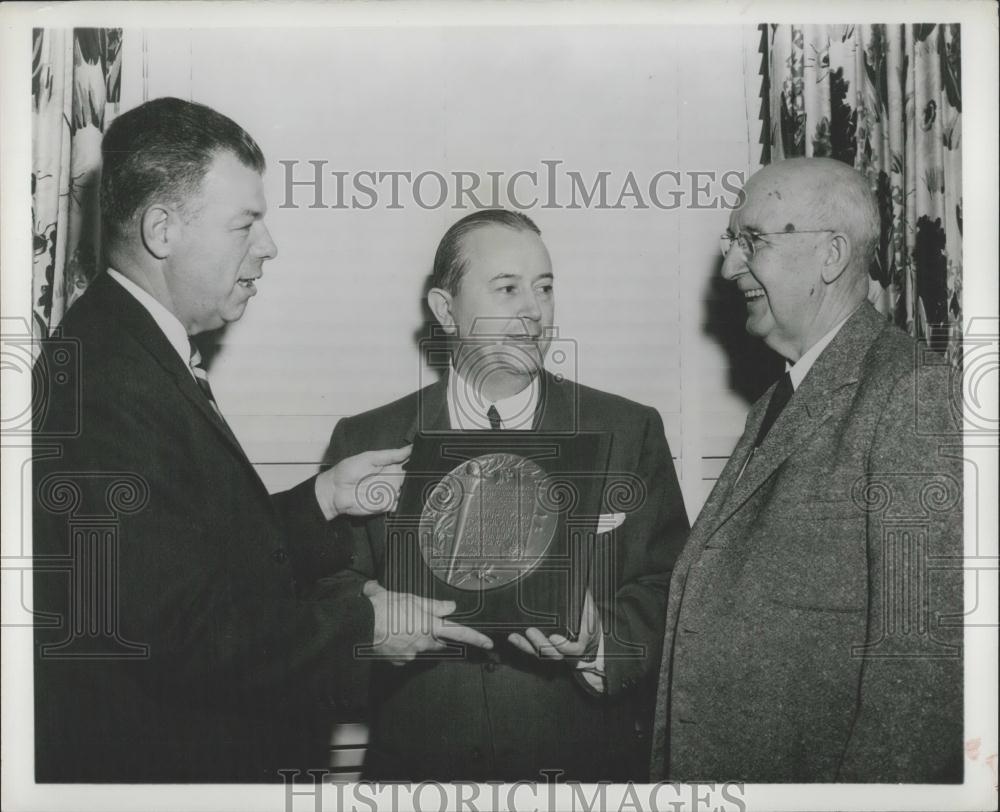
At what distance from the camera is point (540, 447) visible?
2734mm

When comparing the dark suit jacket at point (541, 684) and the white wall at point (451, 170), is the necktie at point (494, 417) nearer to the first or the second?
the dark suit jacket at point (541, 684)

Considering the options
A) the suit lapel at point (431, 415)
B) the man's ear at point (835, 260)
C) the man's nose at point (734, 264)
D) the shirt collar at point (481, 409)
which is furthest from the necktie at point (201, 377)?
the man's ear at point (835, 260)

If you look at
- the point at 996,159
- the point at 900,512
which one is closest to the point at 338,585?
the point at 900,512

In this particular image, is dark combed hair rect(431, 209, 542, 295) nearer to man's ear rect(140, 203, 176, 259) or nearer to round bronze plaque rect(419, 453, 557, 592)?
round bronze plaque rect(419, 453, 557, 592)

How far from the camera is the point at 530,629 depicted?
2.70 m

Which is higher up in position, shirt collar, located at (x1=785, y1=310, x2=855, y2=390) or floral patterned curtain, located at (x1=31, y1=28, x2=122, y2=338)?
floral patterned curtain, located at (x1=31, y1=28, x2=122, y2=338)

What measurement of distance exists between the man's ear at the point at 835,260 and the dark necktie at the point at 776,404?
282 millimetres

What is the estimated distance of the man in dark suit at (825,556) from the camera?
258 cm

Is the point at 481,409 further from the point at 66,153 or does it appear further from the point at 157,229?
the point at 66,153

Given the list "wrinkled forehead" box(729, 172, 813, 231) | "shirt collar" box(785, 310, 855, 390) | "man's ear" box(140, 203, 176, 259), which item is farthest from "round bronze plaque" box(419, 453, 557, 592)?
"man's ear" box(140, 203, 176, 259)

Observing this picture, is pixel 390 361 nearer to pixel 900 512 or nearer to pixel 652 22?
pixel 652 22

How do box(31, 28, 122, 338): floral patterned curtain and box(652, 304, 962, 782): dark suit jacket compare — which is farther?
box(31, 28, 122, 338): floral patterned curtain

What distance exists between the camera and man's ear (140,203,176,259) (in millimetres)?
2707

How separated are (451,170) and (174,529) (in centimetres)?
122
